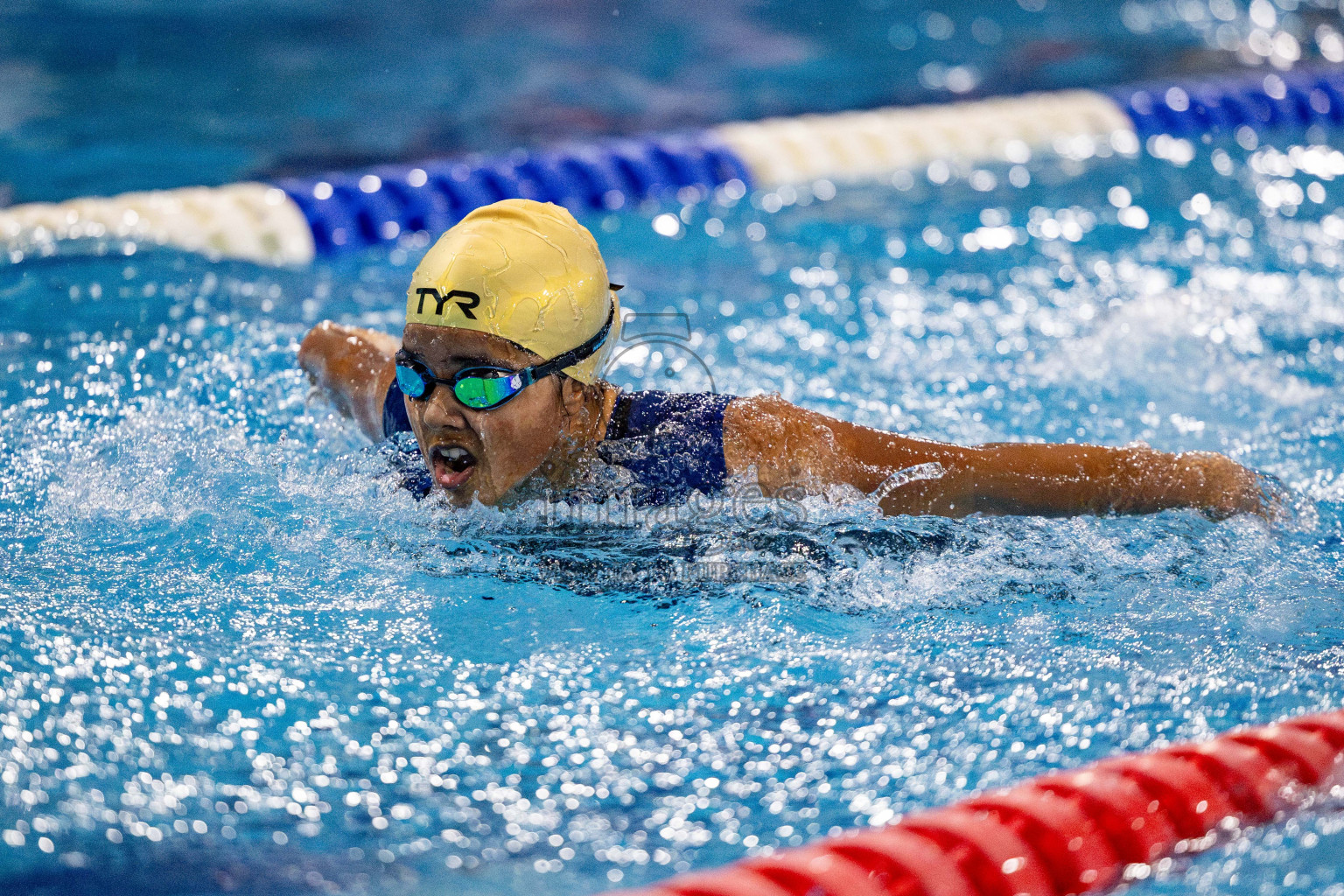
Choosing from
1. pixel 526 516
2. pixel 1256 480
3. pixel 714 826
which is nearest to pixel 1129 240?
pixel 1256 480

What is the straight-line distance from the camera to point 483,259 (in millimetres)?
2359

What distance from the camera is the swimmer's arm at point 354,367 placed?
307 cm

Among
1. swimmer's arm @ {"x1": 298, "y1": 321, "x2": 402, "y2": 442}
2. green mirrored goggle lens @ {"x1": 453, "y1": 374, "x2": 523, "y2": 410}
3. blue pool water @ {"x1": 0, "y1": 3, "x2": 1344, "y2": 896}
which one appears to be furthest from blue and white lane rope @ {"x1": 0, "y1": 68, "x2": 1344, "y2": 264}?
green mirrored goggle lens @ {"x1": 453, "y1": 374, "x2": 523, "y2": 410}

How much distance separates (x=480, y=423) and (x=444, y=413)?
0.20 feet

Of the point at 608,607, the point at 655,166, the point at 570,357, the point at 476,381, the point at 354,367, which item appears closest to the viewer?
the point at 476,381

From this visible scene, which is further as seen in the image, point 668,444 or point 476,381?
point 668,444

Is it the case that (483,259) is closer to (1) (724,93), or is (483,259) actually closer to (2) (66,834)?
(2) (66,834)

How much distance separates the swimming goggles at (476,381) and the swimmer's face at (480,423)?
1cm

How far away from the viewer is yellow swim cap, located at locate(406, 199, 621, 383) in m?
2.33

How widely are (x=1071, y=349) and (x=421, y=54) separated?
4356 mm

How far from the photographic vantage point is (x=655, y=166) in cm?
533

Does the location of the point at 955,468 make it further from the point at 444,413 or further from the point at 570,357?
the point at 444,413

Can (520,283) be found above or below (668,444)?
above

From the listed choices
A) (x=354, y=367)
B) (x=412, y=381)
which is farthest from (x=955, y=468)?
(x=354, y=367)
